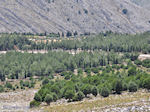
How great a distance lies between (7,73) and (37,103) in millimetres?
82203

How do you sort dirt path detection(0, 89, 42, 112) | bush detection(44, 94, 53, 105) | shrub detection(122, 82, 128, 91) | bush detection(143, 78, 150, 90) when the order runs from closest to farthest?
bush detection(44, 94, 53, 105), bush detection(143, 78, 150, 90), dirt path detection(0, 89, 42, 112), shrub detection(122, 82, 128, 91)

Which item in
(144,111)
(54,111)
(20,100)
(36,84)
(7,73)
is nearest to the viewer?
(144,111)

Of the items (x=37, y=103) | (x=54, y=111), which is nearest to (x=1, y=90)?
(x=37, y=103)

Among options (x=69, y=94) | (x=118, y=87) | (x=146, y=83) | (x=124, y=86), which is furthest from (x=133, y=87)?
(x=69, y=94)

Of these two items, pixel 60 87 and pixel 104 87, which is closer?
pixel 104 87

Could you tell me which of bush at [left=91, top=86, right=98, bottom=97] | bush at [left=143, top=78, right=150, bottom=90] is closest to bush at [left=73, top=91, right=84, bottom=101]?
bush at [left=91, top=86, right=98, bottom=97]

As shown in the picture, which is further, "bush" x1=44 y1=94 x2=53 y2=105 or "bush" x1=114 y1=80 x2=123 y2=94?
"bush" x1=114 y1=80 x2=123 y2=94

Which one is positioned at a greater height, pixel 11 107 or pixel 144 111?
pixel 144 111

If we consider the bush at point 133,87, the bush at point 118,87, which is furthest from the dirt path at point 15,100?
the bush at point 133,87

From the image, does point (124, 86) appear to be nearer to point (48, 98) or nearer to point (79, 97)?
point (79, 97)

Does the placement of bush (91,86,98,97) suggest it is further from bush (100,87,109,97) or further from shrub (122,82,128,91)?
shrub (122,82,128,91)

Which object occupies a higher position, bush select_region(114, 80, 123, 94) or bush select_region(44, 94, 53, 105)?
bush select_region(114, 80, 123, 94)

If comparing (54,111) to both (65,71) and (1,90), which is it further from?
(65,71)

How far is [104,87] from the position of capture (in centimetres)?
10562
